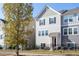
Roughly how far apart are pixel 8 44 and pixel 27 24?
15.7 inches

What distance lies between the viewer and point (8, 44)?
7520mm

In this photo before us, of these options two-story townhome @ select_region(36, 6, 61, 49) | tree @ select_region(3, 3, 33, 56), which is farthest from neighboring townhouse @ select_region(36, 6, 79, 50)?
tree @ select_region(3, 3, 33, 56)

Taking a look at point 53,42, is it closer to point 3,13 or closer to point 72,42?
point 72,42

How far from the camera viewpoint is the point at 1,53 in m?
7.48

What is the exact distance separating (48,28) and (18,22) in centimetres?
44

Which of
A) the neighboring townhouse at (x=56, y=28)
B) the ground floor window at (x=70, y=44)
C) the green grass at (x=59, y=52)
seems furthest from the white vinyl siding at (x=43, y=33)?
the ground floor window at (x=70, y=44)

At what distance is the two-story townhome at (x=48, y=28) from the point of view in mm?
7457

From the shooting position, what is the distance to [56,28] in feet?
24.4

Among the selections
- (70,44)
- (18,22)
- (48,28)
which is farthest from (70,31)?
(18,22)

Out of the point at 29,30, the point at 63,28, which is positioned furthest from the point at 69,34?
the point at 29,30

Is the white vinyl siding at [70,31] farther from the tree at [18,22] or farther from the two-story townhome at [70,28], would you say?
the tree at [18,22]

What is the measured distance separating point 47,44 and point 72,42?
0.36 meters

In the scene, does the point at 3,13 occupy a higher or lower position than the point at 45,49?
higher

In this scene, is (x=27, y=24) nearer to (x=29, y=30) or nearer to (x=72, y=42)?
(x=29, y=30)
